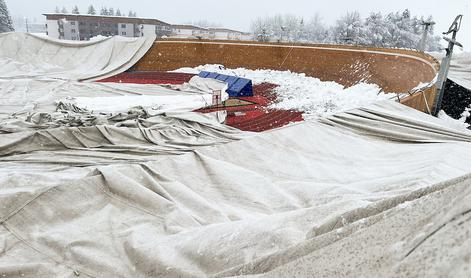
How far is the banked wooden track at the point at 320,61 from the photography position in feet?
34.1

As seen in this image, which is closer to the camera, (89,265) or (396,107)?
(89,265)

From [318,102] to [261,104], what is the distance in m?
1.93

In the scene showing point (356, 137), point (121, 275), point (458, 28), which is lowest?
point (121, 275)

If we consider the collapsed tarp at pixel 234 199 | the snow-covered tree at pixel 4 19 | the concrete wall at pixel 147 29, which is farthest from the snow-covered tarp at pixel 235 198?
the concrete wall at pixel 147 29

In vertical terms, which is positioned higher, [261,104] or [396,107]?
[396,107]

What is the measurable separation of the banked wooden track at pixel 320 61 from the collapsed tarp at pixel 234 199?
314 cm

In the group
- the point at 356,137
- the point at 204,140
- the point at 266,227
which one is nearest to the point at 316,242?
the point at 266,227

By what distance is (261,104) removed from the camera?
11422mm

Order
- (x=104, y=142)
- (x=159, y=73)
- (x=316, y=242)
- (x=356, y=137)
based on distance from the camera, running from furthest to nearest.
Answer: (x=159, y=73) < (x=104, y=142) < (x=356, y=137) < (x=316, y=242)

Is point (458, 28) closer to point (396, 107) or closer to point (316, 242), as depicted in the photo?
point (396, 107)

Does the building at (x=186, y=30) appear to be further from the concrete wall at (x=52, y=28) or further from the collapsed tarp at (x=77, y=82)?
the collapsed tarp at (x=77, y=82)

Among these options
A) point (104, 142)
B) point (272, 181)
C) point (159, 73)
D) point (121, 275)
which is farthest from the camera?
point (159, 73)

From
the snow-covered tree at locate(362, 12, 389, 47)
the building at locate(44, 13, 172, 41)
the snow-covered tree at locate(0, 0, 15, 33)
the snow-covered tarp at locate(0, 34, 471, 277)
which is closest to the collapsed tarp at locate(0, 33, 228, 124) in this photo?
the snow-covered tarp at locate(0, 34, 471, 277)

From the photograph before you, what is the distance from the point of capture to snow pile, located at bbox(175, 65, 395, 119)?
1010 cm
